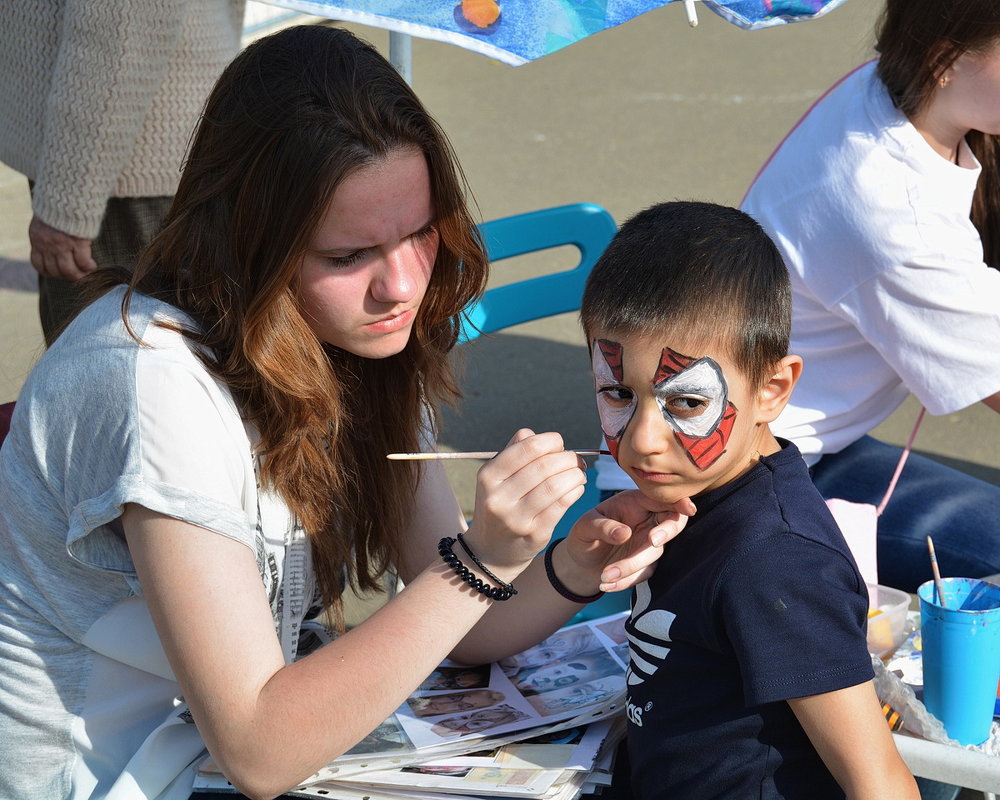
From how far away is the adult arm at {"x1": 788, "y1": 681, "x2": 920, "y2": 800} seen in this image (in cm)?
141

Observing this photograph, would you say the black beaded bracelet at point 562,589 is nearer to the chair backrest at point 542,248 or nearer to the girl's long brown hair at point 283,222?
the girl's long brown hair at point 283,222

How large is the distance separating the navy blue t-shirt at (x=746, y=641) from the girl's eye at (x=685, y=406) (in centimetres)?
12

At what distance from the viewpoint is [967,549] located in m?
2.28

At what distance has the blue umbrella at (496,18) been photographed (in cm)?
174

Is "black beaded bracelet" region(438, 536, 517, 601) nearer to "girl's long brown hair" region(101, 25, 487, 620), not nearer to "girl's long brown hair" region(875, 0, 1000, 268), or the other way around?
"girl's long brown hair" region(101, 25, 487, 620)

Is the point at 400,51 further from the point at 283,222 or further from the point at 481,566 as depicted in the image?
the point at 481,566

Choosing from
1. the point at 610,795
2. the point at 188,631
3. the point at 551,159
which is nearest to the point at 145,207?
the point at 188,631

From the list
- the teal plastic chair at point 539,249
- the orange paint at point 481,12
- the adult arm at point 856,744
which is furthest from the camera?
the teal plastic chair at point 539,249

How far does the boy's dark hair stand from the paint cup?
40 cm

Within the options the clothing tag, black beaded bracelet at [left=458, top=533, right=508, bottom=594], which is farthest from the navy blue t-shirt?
the clothing tag

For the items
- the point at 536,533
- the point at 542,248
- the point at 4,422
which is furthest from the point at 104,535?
the point at 542,248

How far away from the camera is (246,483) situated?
1648 mm

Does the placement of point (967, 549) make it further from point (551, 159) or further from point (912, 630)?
point (551, 159)

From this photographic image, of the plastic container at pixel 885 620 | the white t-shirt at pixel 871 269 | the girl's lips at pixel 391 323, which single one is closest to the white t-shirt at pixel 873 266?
the white t-shirt at pixel 871 269
